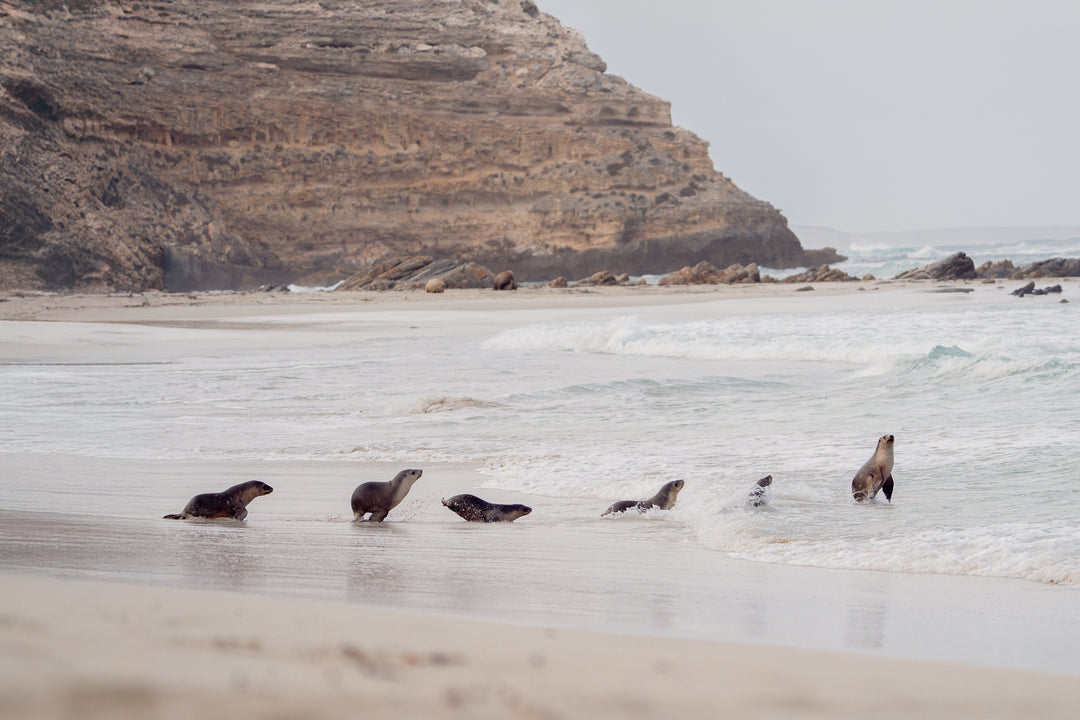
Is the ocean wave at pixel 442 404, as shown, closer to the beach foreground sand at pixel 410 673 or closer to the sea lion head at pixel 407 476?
the sea lion head at pixel 407 476

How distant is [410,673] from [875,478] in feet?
14.0

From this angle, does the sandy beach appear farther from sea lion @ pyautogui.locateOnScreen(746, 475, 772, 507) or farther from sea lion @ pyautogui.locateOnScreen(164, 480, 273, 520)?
sea lion @ pyautogui.locateOnScreen(746, 475, 772, 507)

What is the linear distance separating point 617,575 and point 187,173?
4987cm

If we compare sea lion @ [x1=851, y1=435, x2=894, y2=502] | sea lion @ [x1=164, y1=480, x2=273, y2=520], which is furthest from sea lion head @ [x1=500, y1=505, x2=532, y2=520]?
sea lion @ [x1=851, y1=435, x2=894, y2=502]

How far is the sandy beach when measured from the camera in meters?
2.02

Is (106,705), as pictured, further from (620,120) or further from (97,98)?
(620,120)

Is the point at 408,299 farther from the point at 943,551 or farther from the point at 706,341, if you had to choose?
the point at 943,551

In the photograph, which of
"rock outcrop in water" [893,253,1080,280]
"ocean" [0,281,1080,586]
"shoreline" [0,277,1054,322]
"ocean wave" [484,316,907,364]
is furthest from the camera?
"rock outcrop in water" [893,253,1080,280]

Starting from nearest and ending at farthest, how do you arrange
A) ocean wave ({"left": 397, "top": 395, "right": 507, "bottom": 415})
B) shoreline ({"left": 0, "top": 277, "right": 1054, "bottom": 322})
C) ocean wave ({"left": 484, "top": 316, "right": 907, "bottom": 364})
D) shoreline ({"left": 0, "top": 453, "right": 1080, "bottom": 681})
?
shoreline ({"left": 0, "top": 453, "right": 1080, "bottom": 681}) → ocean wave ({"left": 397, "top": 395, "right": 507, "bottom": 415}) → ocean wave ({"left": 484, "top": 316, "right": 907, "bottom": 364}) → shoreline ({"left": 0, "top": 277, "right": 1054, "bottom": 322})

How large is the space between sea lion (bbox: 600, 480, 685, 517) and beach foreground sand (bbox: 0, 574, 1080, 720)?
2951 millimetres

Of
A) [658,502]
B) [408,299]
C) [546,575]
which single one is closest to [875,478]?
[658,502]

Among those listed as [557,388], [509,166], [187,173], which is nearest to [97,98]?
[187,173]

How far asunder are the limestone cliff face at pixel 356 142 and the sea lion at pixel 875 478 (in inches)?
1664

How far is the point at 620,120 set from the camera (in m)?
56.6
